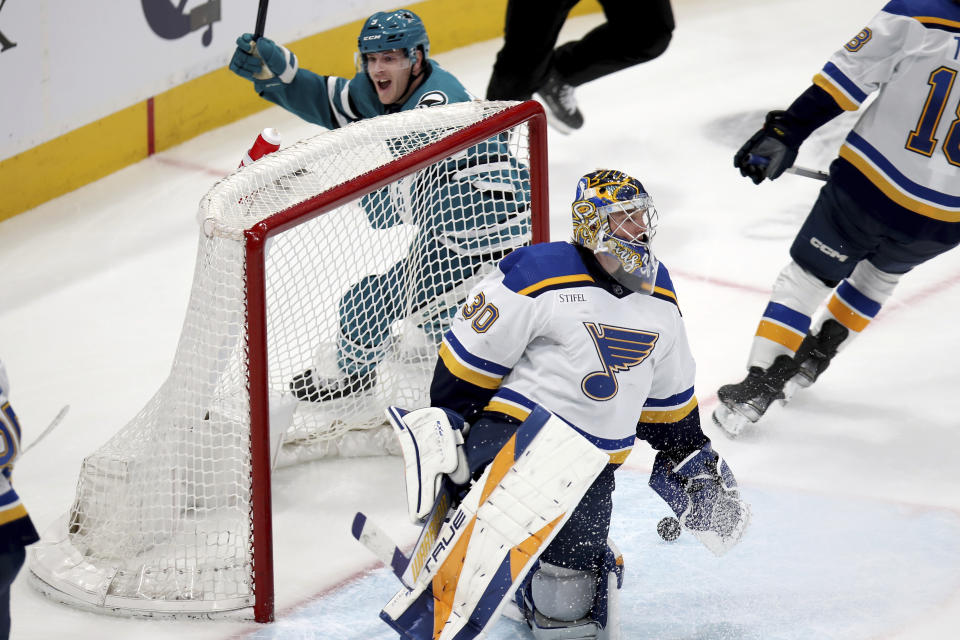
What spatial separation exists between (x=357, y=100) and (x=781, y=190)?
1.96 m

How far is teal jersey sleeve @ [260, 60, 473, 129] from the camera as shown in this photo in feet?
10.9

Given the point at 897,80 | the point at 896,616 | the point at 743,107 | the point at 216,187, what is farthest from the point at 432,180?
the point at 743,107

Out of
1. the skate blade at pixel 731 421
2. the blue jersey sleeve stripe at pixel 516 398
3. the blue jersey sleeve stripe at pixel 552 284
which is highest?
the blue jersey sleeve stripe at pixel 552 284

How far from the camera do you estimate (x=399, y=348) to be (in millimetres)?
3219

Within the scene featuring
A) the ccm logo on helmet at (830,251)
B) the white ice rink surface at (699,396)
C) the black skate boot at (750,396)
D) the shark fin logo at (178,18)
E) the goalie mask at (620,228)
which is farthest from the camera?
the shark fin logo at (178,18)

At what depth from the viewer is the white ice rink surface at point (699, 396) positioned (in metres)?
2.76

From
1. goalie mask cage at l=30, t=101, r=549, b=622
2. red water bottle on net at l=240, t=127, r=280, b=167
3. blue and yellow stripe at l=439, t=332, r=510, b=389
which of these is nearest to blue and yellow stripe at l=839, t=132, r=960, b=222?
goalie mask cage at l=30, t=101, r=549, b=622

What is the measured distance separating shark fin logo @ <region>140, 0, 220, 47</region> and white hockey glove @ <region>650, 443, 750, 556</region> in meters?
2.66

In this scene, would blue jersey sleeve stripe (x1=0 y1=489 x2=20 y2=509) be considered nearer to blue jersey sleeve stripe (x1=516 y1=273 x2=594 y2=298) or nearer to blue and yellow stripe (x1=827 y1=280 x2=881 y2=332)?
blue jersey sleeve stripe (x1=516 y1=273 x2=594 y2=298)

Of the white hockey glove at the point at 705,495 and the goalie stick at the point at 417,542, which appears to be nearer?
the goalie stick at the point at 417,542

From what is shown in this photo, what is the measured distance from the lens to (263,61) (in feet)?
11.1

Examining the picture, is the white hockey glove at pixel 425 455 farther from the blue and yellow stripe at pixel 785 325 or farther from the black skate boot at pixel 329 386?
the blue and yellow stripe at pixel 785 325

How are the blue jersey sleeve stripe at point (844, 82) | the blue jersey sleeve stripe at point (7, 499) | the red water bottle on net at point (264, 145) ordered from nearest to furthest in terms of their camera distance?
the blue jersey sleeve stripe at point (7, 499), the red water bottle on net at point (264, 145), the blue jersey sleeve stripe at point (844, 82)

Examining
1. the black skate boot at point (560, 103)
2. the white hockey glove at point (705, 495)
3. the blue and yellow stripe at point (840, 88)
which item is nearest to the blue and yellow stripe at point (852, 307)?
the blue and yellow stripe at point (840, 88)
